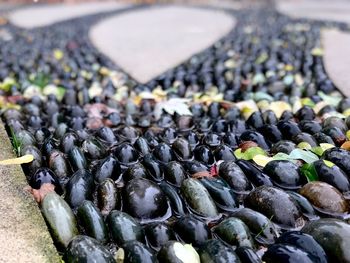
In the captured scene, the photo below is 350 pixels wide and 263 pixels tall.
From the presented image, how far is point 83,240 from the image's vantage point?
1.05 m

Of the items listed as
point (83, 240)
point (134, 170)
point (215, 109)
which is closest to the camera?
point (83, 240)

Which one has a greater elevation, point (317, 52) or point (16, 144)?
point (16, 144)

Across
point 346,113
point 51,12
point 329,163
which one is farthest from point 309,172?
point 51,12

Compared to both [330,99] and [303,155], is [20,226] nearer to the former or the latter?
[303,155]

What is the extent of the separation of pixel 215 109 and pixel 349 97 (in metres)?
0.72

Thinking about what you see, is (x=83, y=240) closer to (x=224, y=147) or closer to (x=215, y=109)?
(x=224, y=147)

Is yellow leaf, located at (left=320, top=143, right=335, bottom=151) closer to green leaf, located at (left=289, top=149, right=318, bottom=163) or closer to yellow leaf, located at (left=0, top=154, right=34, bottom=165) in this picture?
green leaf, located at (left=289, top=149, right=318, bottom=163)

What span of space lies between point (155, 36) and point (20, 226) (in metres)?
3.10

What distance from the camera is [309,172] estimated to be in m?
1.39

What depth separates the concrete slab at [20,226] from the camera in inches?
40.8

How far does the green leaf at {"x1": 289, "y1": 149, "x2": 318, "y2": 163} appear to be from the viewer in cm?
147

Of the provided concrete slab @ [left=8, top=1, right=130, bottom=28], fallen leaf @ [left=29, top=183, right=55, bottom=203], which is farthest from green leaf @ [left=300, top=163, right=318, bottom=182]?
concrete slab @ [left=8, top=1, right=130, bottom=28]

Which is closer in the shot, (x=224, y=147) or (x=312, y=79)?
(x=224, y=147)

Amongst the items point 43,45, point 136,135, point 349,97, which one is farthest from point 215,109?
point 43,45
